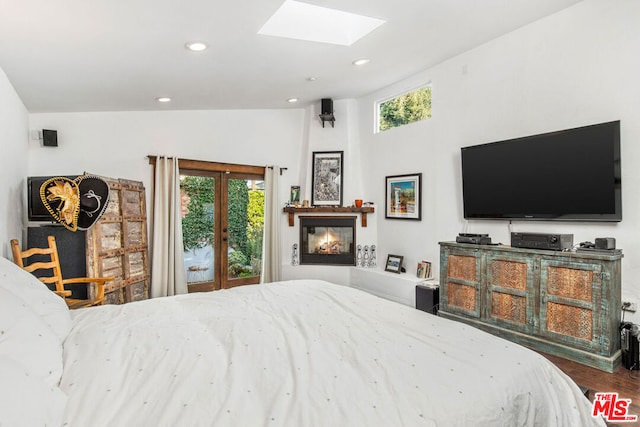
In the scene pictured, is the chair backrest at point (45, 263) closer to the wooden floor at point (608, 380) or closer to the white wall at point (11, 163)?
the white wall at point (11, 163)

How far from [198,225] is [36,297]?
11.3 feet

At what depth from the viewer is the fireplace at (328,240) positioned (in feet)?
17.5

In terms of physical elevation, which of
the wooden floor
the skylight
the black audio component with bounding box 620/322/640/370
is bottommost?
the wooden floor

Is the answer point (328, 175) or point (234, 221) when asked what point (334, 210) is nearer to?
point (328, 175)

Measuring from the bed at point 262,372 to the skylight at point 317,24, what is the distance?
96.3 inches

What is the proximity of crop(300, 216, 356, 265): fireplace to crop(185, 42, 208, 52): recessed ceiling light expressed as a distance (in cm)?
288

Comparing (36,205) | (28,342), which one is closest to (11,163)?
(36,205)

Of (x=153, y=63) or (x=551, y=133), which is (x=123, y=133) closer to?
(x=153, y=63)

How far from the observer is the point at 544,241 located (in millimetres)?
2984

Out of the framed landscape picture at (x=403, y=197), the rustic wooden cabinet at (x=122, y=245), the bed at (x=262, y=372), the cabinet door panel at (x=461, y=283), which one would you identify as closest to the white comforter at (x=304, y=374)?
the bed at (x=262, y=372)

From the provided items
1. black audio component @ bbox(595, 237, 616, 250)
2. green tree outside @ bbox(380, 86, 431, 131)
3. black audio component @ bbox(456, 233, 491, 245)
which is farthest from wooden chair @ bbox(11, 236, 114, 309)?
black audio component @ bbox(595, 237, 616, 250)

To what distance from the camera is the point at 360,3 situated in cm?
274

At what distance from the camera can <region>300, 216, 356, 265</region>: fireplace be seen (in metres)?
5.35

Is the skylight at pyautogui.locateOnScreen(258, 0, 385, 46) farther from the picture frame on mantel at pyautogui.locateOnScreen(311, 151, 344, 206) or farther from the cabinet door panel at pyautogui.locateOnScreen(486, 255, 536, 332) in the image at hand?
the cabinet door panel at pyautogui.locateOnScreen(486, 255, 536, 332)
